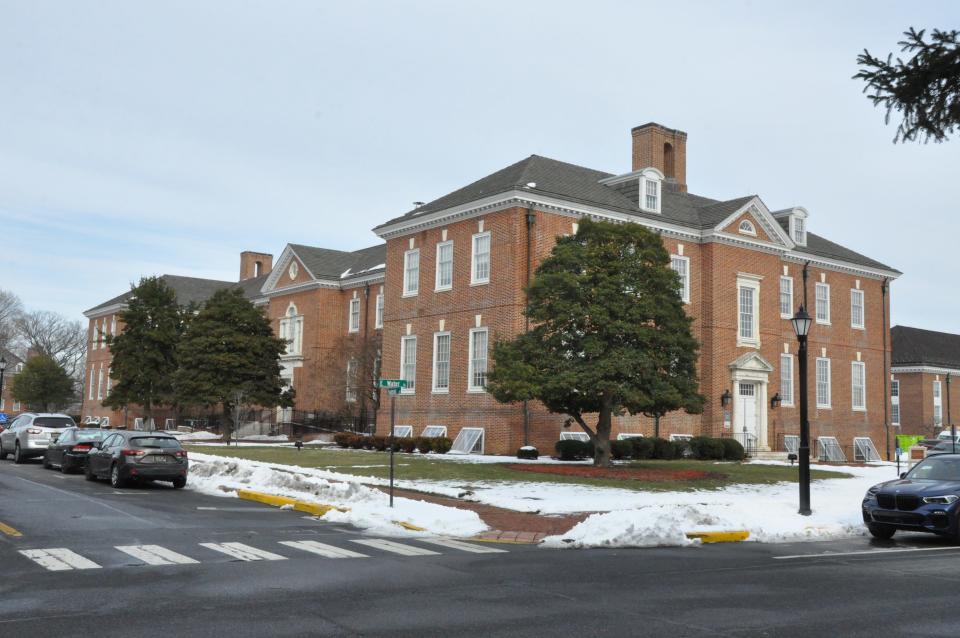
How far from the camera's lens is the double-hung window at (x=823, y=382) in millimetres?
44969

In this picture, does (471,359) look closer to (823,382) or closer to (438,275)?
(438,275)

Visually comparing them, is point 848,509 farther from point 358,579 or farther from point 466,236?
point 466,236

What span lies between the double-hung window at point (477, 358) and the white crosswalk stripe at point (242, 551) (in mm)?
22330

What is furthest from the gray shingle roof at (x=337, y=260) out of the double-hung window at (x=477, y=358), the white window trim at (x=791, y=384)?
the white window trim at (x=791, y=384)

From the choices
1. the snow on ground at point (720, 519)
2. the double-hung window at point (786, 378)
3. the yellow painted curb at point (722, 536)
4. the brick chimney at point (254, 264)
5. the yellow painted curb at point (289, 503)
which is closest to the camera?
the snow on ground at point (720, 519)

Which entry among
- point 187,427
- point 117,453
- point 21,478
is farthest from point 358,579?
point 187,427

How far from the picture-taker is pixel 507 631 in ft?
25.4

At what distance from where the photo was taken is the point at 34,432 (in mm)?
30781

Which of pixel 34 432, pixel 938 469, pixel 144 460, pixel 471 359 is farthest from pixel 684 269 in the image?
pixel 34 432

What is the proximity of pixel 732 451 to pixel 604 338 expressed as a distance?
42.8 ft

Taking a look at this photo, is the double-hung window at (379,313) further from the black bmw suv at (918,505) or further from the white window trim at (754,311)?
the black bmw suv at (918,505)

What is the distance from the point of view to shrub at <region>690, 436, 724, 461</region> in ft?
116

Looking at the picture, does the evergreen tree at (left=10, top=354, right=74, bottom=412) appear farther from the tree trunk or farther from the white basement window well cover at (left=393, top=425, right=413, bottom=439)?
the tree trunk

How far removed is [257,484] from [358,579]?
12491 millimetres
